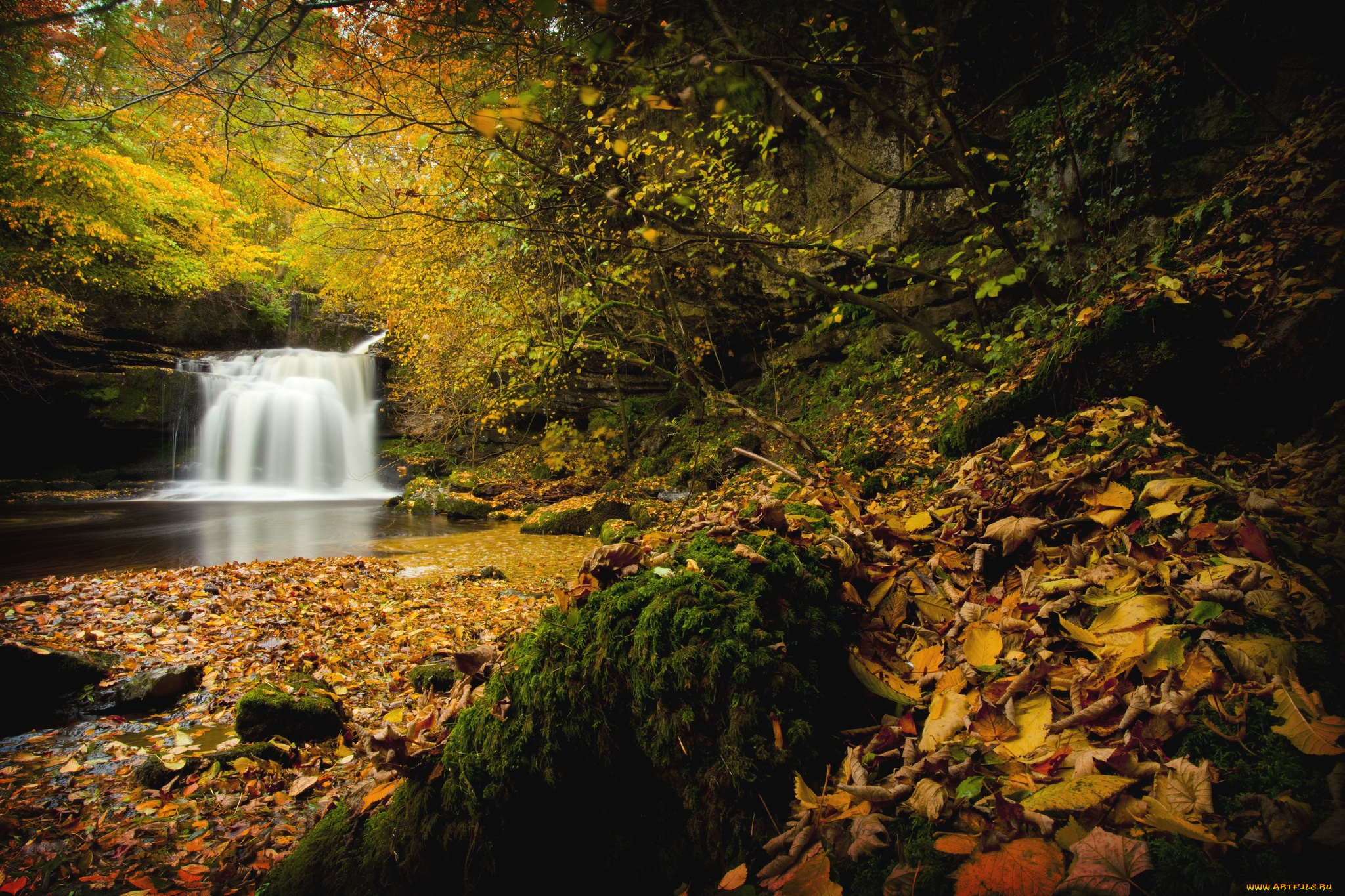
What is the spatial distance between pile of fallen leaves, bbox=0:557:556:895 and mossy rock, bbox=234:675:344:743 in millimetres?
110

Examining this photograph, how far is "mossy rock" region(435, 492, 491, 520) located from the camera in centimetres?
1401

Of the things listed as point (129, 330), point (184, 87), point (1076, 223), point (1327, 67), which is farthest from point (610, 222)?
point (129, 330)

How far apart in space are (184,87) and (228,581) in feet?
20.9

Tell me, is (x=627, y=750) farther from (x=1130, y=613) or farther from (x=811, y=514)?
(x=1130, y=613)

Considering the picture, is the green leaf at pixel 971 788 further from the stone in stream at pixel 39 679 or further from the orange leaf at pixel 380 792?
the stone in stream at pixel 39 679

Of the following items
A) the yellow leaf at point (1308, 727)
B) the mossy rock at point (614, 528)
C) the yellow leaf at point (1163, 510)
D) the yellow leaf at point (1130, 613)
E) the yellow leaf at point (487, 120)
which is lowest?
the mossy rock at point (614, 528)

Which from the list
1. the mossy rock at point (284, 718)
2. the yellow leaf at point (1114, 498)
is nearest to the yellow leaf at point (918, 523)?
the yellow leaf at point (1114, 498)

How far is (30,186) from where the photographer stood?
13.7 m

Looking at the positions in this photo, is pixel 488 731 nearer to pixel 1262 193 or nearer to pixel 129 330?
pixel 1262 193

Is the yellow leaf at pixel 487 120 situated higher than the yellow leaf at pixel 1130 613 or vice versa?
the yellow leaf at pixel 487 120

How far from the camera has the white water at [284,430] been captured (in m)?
20.4

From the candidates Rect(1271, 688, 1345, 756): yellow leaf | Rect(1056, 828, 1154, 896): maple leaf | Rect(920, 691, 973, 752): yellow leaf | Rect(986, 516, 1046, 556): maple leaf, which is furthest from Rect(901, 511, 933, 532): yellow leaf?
Rect(1056, 828, 1154, 896): maple leaf

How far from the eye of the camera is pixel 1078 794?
3.63 feet

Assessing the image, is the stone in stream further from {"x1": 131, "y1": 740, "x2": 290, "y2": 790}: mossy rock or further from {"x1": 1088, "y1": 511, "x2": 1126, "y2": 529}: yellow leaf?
{"x1": 1088, "y1": 511, "x2": 1126, "y2": 529}: yellow leaf
